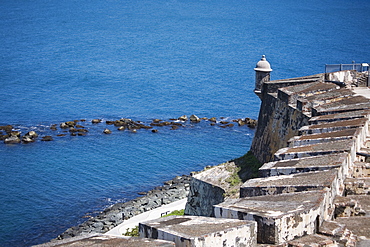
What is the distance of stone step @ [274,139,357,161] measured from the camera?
489 inches

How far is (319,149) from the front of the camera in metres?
13.0

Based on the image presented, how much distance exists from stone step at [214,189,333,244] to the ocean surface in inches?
1279

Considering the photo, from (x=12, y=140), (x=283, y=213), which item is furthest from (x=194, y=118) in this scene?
(x=283, y=213)

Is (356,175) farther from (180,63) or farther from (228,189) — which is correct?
(180,63)

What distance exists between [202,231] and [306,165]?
5.10 metres

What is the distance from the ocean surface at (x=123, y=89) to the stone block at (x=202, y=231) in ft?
109

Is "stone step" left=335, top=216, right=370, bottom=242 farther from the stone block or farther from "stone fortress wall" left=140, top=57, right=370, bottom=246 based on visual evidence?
the stone block

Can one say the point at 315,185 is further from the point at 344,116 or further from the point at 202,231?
the point at 344,116

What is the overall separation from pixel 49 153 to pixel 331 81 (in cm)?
4073

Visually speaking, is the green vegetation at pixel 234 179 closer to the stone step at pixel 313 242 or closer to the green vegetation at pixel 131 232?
the green vegetation at pixel 131 232

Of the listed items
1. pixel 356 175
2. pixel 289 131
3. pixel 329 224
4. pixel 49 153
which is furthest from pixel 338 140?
pixel 49 153

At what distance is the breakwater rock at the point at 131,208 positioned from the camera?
40.6 meters

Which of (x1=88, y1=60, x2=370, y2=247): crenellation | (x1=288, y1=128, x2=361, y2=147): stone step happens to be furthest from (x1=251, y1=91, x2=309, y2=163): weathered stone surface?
(x1=288, y1=128, x2=361, y2=147): stone step

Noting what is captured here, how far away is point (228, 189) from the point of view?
2769cm
